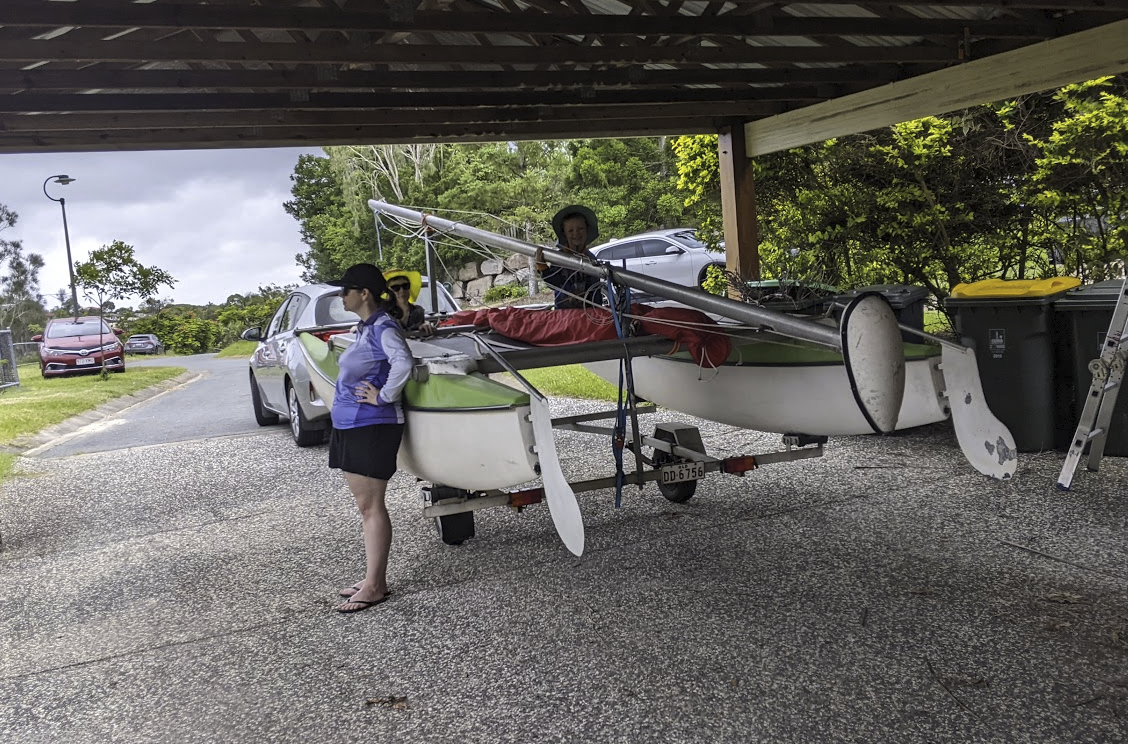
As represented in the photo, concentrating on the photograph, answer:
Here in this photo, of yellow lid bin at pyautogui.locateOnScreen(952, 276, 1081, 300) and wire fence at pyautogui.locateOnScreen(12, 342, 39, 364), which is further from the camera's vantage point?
wire fence at pyautogui.locateOnScreen(12, 342, 39, 364)

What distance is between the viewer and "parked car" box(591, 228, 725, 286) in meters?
20.3

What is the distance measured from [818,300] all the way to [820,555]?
2.03 metres

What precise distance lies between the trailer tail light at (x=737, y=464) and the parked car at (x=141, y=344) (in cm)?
4213

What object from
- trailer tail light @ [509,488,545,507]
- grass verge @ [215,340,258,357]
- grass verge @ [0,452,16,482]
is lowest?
grass verge @ [215,340,258,357]

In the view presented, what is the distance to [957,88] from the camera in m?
7.83

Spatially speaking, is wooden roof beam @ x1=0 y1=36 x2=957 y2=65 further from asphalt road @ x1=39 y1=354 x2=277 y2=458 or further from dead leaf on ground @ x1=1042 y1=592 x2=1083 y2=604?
asphalt road @ x1=39 y1=354 x2=277 y2=458

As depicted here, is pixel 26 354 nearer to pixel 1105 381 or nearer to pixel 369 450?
pixel 369 450

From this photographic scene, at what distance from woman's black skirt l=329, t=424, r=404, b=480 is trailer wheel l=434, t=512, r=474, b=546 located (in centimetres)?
96

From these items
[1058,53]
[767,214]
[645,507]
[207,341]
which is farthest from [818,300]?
[207,341]

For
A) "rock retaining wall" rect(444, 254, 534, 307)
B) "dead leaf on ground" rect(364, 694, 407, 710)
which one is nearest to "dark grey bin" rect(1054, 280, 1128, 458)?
"dead leaf on ground" rect(364, 694, 407, 710)

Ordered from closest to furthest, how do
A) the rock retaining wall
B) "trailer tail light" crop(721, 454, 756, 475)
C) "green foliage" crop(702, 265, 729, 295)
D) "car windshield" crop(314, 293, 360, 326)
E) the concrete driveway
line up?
the concrete driveway → "trailer tail light" crop(721, 454, 756, 475) → "car windshield" crop(314, 293, 360, 326) → "green foliage" crop(702, 265, 729, 295) → the rock retaining wall

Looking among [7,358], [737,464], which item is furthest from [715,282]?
[7,358]

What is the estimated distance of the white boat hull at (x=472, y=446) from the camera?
169 inches

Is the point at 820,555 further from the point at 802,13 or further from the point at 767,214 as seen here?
the point at 767,214
